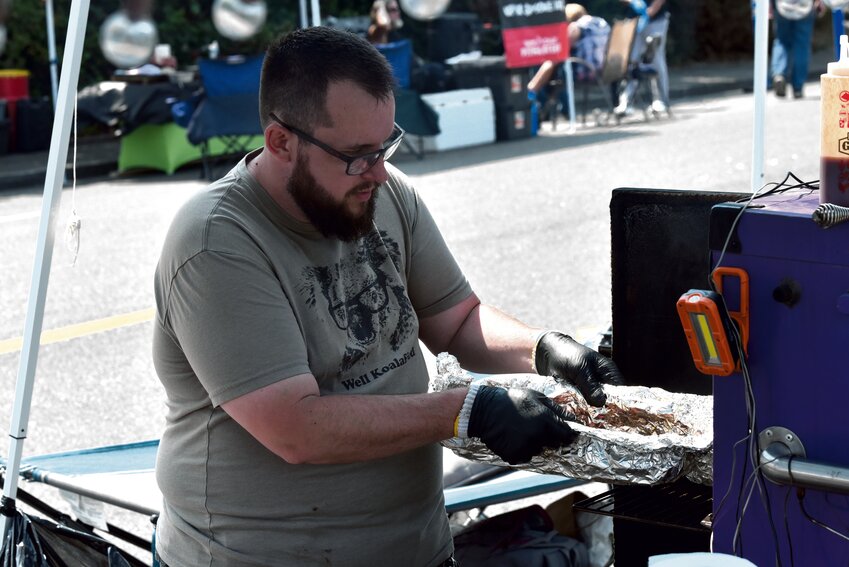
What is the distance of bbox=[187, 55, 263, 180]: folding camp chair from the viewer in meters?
11.1

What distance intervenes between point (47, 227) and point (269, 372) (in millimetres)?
896

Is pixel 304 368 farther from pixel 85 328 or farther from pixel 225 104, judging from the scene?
pixel 225 104

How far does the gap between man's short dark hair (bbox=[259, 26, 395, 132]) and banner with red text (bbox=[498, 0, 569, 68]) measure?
11.5 meters

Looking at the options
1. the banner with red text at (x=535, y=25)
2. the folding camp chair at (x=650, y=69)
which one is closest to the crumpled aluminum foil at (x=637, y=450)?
the banner with red text at (x=535, y=25)

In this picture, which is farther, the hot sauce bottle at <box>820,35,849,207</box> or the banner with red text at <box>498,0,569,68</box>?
the banner with red text at <box>498,0,569,68</box>

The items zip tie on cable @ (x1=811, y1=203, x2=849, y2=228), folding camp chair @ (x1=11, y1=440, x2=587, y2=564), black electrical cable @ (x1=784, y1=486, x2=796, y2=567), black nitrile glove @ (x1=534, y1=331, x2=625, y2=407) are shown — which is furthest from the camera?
folding camp chair @ (x1=11, y1=440, x2=587, y2=564)

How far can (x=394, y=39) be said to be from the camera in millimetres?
16625

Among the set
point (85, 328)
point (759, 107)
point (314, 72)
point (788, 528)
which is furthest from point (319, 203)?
point (85, 328)

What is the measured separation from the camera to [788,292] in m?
1.76

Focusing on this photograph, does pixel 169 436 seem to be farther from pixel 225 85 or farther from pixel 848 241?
pixel 225 85

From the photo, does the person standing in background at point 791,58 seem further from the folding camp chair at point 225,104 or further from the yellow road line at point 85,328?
the yellow road line at point 85,328

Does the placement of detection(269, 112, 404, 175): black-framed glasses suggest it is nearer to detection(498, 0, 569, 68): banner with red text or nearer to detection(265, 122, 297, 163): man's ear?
detection(265, 122, 297, 163): man's ear

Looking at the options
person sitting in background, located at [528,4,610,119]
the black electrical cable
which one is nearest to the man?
the black electrical cable

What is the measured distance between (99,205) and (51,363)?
4.58 m
